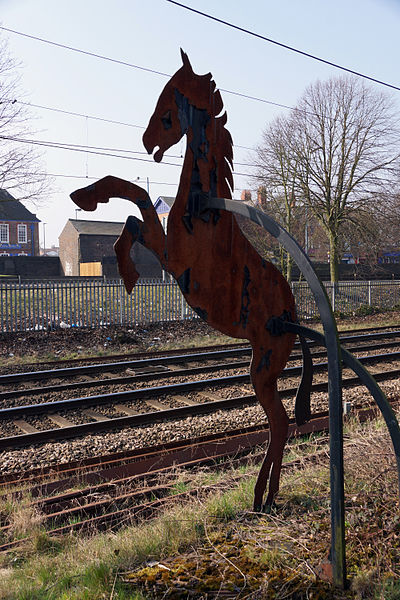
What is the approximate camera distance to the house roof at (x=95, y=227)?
179ft

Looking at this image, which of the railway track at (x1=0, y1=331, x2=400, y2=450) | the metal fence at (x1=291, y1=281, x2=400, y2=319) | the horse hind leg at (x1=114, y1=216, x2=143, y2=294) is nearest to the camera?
the horse hind leg at (x1=114, y1=216, x2=143, y2=294)

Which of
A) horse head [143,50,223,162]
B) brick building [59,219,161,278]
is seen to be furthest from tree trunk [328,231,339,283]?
brick building [59,219,161,278]

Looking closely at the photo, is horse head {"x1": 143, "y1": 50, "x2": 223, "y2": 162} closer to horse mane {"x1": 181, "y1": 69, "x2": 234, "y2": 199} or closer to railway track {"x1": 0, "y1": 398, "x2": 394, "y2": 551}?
horse mane {"x1": 181, "y1": 69, "x2": 234, "y2": 199}

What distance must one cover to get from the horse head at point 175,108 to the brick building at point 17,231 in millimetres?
61555

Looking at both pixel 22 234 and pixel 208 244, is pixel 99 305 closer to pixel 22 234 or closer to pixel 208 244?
pixel 208 244

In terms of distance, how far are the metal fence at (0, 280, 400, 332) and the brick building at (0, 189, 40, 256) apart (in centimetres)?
4325

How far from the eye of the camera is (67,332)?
17.1 meters

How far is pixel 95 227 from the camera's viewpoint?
56.7 m

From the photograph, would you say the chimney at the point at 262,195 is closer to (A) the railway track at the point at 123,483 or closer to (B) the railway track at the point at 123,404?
(B) the railway track at the point at 123,404

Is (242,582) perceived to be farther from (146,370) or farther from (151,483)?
(146,370)

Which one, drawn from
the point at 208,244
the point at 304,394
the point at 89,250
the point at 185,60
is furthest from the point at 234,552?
the point at 89,250

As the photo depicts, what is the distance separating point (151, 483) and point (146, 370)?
20.4 feet

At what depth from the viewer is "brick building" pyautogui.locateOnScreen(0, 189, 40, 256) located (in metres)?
61.5

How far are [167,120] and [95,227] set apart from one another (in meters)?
54.8
